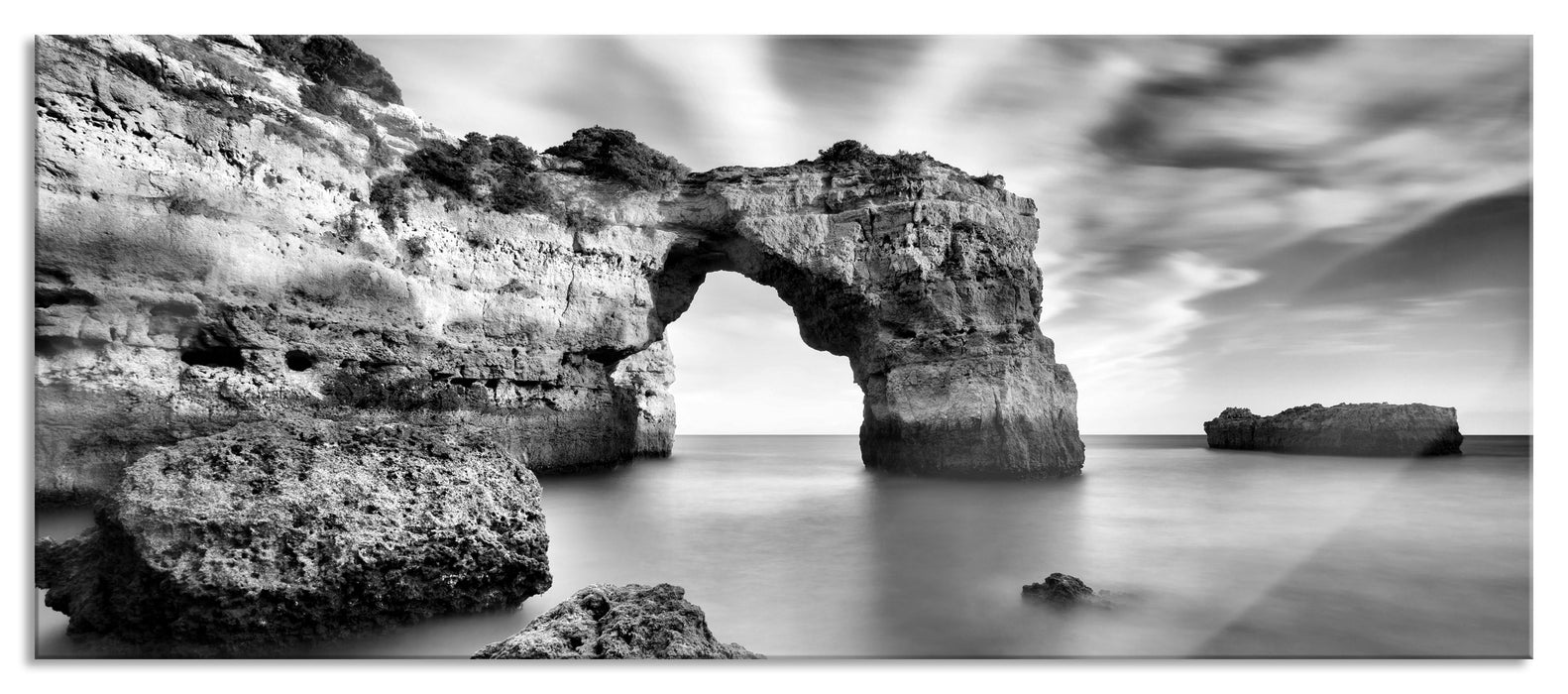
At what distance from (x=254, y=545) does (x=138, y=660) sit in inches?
36.1

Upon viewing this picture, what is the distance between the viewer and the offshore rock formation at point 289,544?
10.0 feet

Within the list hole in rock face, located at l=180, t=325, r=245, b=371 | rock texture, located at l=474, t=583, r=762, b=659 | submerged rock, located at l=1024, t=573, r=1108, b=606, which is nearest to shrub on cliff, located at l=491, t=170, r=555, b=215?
hole in rock face, located at l=180, t=325, r=245, b=371

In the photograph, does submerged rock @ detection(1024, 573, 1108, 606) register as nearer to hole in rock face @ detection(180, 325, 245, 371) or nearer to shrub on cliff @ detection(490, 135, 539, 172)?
hole in rock face @ detection(180, 325, 245, 371)

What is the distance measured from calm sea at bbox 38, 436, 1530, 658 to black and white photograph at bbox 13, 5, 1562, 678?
0.03 m

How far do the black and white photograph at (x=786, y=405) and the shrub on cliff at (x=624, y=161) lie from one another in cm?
208

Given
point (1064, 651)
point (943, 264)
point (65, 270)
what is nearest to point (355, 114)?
point (65, 270)

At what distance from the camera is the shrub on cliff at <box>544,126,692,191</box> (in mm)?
9164

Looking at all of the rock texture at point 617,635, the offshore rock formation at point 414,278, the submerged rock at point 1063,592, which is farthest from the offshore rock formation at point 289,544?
the submerged rock at point 1063,592

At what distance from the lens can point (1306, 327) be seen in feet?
15.7

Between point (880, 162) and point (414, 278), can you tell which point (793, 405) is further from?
point (414, 278)

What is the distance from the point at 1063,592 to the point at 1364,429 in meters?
2.54

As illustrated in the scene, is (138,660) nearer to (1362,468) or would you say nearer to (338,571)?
(338,571)

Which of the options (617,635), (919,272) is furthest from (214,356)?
(919,272)

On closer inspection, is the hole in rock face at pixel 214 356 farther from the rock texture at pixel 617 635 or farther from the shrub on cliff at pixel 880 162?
the shrub on cliff at pixel 880 162
